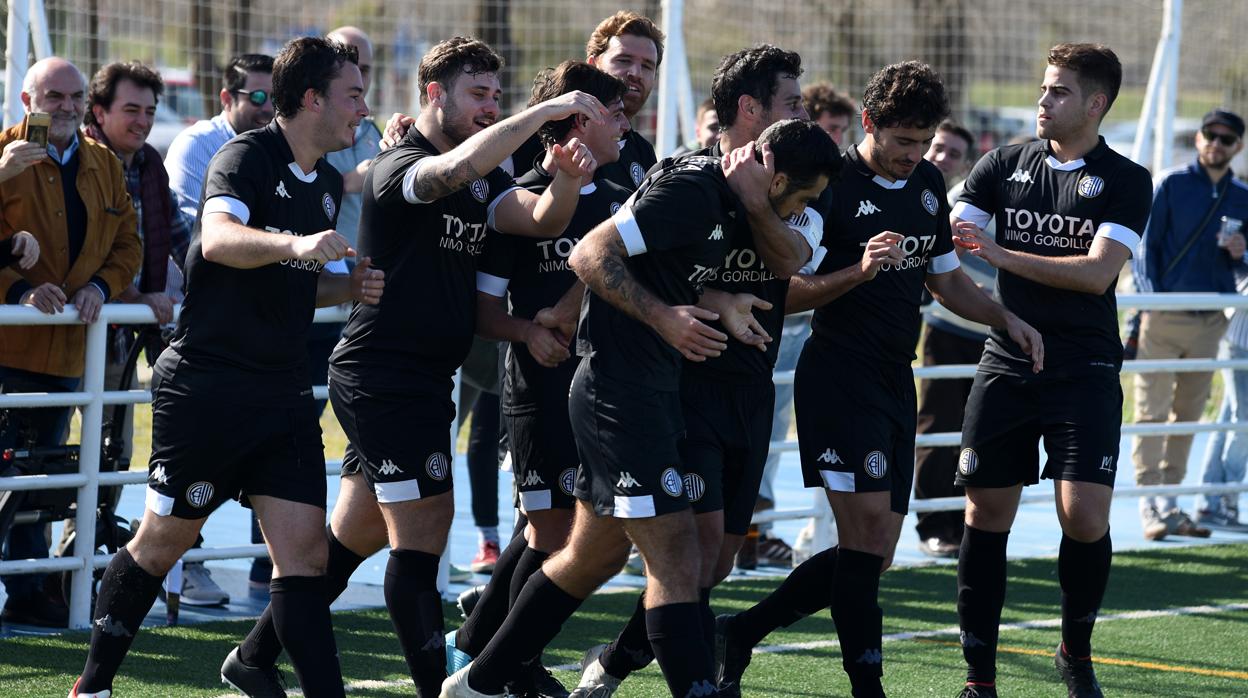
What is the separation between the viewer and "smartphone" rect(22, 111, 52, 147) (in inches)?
234

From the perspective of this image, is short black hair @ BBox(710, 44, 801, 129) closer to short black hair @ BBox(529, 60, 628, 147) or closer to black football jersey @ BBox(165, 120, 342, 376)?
short black hair @ BBox(529, 60, 628, 147)

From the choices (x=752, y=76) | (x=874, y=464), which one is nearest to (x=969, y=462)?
(x=874, y=464)

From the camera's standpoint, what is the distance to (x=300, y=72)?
4.75 metres

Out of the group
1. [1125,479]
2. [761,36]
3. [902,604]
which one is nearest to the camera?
[902,604]

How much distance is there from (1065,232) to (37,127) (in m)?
3.72

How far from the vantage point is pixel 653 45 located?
6141 millimetres

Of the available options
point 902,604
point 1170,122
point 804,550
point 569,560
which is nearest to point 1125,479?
point 1170,122

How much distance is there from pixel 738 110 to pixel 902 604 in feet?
9.79

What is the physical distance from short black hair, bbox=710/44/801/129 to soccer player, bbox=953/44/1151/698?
94 centimetres

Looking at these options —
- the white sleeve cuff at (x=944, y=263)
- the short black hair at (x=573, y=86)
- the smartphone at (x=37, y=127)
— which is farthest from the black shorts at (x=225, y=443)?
the white sleeve cuff at (x=944, y=263)

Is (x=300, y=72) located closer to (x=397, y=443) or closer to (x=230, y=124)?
(x=397, y=443)

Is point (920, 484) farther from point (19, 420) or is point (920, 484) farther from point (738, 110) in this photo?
point (19, 420)

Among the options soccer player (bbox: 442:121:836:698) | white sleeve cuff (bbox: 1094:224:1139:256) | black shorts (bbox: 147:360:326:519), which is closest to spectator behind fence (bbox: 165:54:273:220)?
black shorts (bbox: 147:360:326:519)

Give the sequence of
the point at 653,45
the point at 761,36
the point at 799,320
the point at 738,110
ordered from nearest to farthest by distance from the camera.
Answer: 1. the point at 738,110
2. the point at 653,45
3. the point at 799,320
4. the point at 761,36
